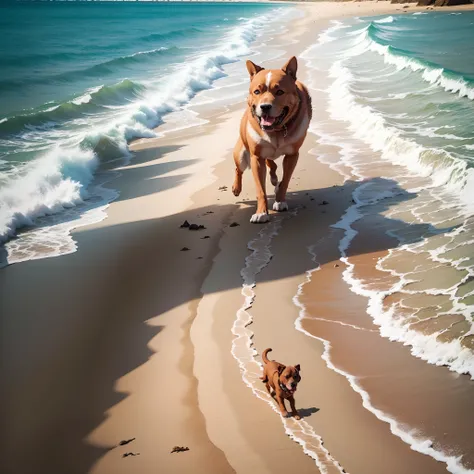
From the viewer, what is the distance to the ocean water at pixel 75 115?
11.1 m

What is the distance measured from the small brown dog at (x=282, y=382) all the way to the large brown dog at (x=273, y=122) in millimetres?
4399

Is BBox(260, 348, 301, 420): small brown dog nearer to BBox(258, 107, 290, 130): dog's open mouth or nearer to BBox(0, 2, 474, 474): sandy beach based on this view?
BBox(0, 2, 474, 474): sandy beach

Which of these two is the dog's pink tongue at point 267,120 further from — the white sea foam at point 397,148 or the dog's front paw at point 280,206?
the white sea foam at point 397,148

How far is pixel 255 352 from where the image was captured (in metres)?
6.09

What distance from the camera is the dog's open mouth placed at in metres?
8.96

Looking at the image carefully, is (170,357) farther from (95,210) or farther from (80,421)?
(95,210)

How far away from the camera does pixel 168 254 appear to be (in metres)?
8.80

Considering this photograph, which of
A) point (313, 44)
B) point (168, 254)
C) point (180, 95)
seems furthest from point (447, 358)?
point (313, 44)

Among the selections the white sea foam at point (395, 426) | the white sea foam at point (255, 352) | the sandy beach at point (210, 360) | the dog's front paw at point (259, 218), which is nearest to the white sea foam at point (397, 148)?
the sandy beach at point (210, 360)

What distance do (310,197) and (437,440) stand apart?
656 cm

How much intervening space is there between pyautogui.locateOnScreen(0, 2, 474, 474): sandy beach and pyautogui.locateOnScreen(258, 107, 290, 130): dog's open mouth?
1.37 m

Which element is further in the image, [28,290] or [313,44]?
[313,44]

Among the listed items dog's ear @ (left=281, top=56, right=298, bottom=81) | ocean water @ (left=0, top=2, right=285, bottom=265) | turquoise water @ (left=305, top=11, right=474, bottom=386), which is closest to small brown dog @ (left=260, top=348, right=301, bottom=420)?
turquoise water @ (left=305, top=11, right=474, bottom=386)

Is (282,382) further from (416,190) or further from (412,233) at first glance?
(416,190)
